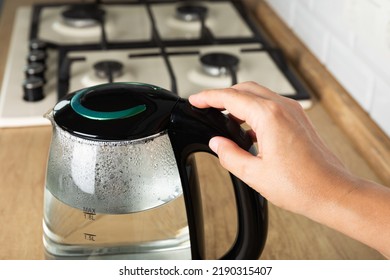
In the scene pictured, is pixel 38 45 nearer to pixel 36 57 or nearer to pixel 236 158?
pixel 36 57

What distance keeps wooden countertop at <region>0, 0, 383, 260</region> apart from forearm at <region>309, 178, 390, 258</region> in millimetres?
155

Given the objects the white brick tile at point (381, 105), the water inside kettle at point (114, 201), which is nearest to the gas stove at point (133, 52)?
the white brick tile at point (381, 105)

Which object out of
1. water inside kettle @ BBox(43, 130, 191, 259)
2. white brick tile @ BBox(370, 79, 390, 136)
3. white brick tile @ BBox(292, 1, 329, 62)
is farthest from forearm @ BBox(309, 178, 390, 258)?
white brick tile @ BBox(292, 1, 329, 62)

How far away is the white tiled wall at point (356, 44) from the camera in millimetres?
825

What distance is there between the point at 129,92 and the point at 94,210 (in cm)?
11

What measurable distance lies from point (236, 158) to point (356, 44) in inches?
18.0

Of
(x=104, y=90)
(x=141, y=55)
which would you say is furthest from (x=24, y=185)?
(x=141, y=55)

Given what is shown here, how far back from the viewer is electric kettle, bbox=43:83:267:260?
1.79ft

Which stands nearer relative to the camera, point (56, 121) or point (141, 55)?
point (56, 121)

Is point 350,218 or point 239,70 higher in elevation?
point 350,218

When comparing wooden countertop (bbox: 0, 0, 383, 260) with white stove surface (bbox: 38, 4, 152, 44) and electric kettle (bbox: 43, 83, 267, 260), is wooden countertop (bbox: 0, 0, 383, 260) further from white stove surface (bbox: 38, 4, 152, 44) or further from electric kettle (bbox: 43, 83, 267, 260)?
white stove surface (bbox: 38, 4, 152, 44)

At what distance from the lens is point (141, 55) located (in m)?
1.06

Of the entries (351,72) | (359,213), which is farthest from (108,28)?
(359,213)
